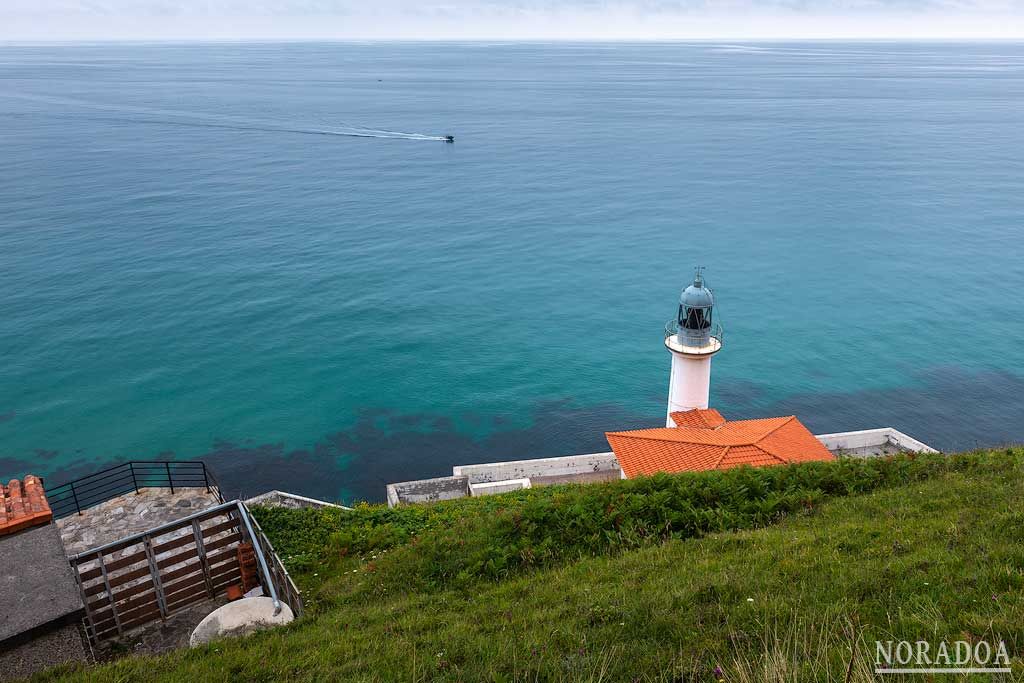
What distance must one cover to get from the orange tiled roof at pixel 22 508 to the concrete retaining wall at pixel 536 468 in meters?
17.0

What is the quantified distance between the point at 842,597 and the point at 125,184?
294 feet

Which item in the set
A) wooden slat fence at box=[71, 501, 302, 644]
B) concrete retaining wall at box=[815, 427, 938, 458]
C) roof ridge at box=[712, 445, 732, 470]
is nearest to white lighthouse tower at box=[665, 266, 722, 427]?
roof ridge at box=[712, 445, 732, 470]

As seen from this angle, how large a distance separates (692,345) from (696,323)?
889 millimetres

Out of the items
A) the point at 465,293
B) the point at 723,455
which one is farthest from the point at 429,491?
the point at 465,293

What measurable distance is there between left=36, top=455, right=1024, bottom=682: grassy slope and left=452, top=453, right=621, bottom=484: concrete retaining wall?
647 inches

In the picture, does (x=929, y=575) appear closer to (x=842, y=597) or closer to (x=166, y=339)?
(x=842, y=597)

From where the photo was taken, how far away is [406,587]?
11.6 meters

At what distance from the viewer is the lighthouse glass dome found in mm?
25570

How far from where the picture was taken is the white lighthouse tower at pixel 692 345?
25.6 meters

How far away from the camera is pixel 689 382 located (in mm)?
26812

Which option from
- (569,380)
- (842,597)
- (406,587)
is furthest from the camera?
(569,380)

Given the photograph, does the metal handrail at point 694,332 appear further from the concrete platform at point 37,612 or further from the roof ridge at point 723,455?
the concrete platform at point 37,612

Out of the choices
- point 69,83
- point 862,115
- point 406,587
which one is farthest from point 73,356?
point 69,83

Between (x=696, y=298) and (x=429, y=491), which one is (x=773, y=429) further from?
(x=429, y=491)
